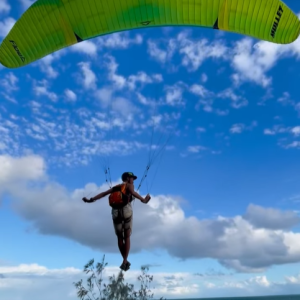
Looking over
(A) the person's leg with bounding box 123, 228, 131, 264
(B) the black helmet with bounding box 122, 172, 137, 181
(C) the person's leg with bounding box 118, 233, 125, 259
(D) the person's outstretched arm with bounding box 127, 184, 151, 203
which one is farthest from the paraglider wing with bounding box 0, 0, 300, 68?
(C) the person's leg with bounding box 118, 233, 125, 259

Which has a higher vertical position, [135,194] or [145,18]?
[145,18]

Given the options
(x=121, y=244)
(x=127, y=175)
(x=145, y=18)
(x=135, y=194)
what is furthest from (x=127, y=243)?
(x=145, y=18)

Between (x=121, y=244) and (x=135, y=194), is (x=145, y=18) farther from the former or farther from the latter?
(x=121, y=244)

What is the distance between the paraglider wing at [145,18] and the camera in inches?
462

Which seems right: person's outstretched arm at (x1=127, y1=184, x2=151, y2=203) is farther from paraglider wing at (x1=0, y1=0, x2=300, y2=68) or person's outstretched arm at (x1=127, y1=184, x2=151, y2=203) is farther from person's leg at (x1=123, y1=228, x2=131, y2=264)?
paraglider wing at (x1=0, y1=0, x2=300, y2=68)

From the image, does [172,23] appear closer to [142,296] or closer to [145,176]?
[145,176]

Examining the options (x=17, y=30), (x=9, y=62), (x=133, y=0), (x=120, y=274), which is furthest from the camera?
(x=120, y=274)

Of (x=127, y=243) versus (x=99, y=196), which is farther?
(x=127, y=243)

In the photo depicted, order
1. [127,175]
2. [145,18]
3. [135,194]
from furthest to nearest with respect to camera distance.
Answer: [145,18], [127,175], [135,194]

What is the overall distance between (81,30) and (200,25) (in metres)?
3.42

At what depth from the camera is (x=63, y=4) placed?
38.6 ft

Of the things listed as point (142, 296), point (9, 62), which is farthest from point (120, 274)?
point (9, 62)

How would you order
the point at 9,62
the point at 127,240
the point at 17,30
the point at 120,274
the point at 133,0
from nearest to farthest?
the point at 127,240
the point at 133,0
the point at 17,30
the point at 9,62
the point at 120,274

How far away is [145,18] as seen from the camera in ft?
39.5
